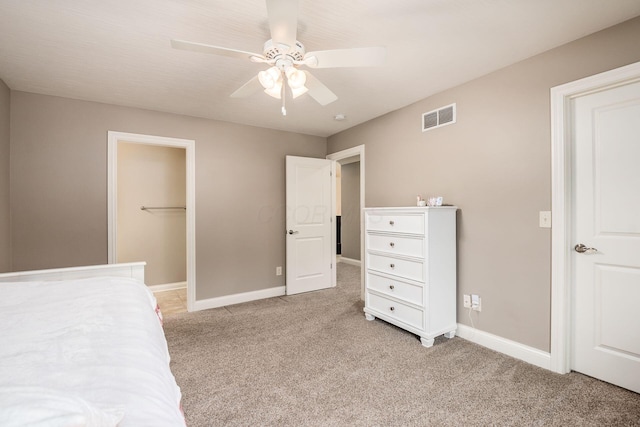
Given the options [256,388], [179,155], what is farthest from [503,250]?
[179,155]

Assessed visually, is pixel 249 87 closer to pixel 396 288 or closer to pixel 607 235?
pixel 396 288

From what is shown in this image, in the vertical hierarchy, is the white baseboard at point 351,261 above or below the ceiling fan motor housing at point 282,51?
below

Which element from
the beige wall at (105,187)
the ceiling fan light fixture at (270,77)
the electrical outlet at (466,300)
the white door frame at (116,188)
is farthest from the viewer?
the white door frame at (116,188)

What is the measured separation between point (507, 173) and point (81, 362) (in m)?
2.80

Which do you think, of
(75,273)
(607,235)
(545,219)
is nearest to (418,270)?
(545,219)

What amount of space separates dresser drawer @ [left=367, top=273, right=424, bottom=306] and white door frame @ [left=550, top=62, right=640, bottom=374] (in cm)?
95

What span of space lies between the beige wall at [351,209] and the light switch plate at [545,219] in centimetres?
434

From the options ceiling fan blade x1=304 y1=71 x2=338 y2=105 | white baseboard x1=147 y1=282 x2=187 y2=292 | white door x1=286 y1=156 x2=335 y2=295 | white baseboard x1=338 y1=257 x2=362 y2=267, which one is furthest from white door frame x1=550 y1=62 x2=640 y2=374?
white baseboard x1=147 y1=282 x2=187 y2=292

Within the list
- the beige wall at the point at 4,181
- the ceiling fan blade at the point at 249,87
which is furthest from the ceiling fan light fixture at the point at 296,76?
the beige wall at the point at 4,181

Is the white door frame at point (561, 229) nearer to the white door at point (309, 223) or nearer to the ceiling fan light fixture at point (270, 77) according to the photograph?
the ceiling fan light fixture at point (270, 77)

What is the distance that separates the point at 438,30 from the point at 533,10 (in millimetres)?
524

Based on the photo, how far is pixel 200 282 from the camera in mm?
3547

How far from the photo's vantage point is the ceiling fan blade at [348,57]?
1.54 m

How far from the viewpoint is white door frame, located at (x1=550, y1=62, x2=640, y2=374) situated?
2.06 m
